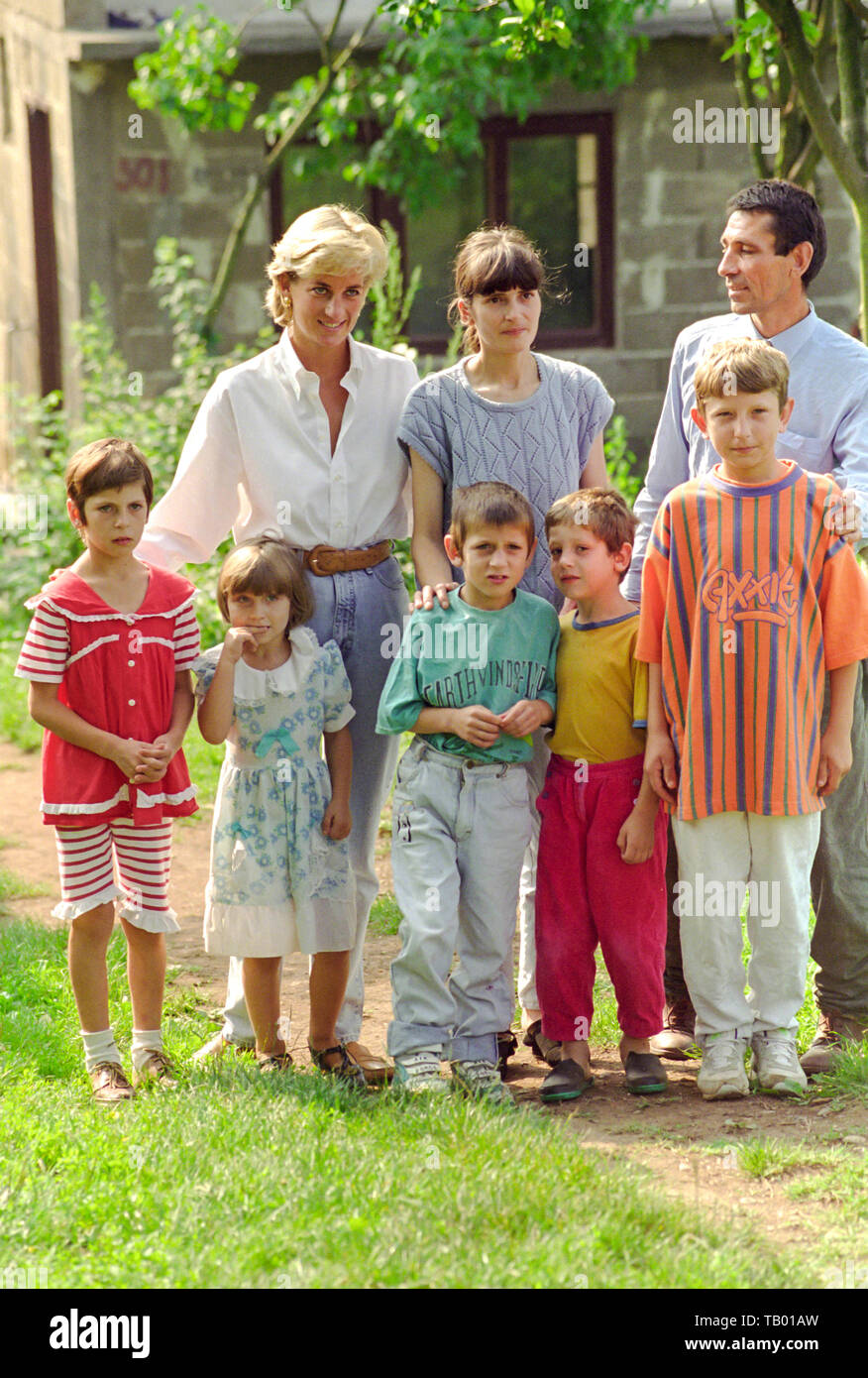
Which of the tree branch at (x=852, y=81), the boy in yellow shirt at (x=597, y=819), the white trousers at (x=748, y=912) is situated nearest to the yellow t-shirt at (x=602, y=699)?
the boy in yellow shirt at (x=597, y=819)

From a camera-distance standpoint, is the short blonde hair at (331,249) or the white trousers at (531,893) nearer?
the short blonde hair at (331,249)

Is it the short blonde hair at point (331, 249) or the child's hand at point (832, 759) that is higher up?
the short blonde hair at point (331, 249)

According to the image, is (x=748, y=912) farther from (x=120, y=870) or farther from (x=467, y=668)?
(x=120, y=870)

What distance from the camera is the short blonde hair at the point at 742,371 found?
351cm

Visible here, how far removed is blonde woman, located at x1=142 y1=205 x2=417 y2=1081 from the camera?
12.5ft

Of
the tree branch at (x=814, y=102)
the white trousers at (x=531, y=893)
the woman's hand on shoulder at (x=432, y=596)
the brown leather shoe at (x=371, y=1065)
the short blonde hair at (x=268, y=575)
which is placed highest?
the tree branch at (x=814, y=102)

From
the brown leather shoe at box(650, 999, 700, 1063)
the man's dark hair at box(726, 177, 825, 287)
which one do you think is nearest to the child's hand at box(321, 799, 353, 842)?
the brown leather shoe at box(650, 999, 700, 1063)

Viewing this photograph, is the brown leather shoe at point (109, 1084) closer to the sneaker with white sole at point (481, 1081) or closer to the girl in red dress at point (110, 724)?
the girl in red dress at point (110, 724)

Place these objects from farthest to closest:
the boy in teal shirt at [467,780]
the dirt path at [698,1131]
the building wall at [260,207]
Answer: the building wall at [260,207] < the boy in teal shirt at [467,780] < the dirt path at [698,1131]

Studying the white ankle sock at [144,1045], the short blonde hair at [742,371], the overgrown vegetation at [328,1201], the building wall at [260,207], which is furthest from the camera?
the building wall at [260,207]

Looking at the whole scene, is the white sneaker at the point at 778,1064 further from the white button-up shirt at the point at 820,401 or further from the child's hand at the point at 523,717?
the white button-up shirt at the point at 820,401

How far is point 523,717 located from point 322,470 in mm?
797

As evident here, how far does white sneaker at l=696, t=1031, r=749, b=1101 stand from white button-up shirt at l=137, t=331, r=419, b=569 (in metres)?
1.50

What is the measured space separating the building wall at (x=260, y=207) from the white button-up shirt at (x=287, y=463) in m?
6.32
